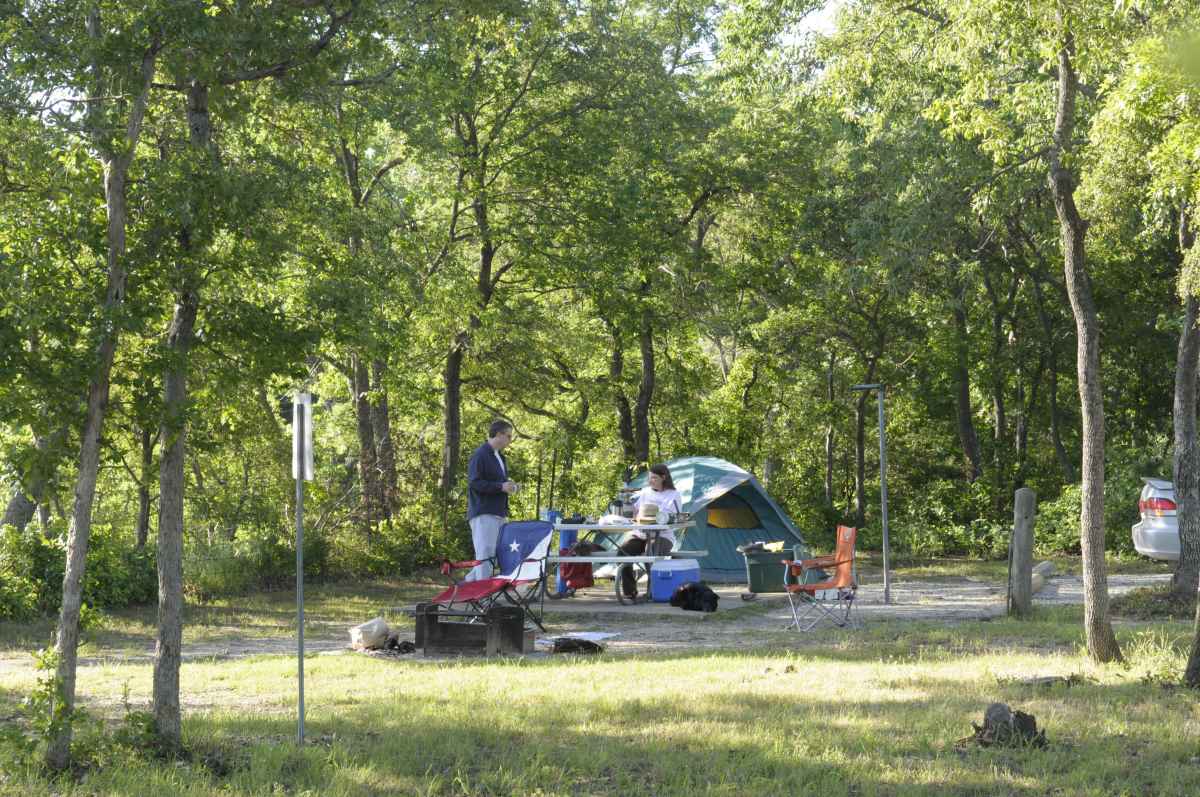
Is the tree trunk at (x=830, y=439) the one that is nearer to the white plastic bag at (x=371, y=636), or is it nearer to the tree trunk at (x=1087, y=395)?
the white plastic bag at (x=371, y=636)

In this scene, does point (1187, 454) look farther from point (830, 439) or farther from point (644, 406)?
point (830, 439)

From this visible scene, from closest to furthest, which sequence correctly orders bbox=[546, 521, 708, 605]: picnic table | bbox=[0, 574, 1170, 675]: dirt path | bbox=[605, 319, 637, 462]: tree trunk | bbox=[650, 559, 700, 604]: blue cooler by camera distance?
bbox=[0, 574, 1170, 675]: dirt path < bbox=[546, 521, 708, 605]: picnic table < bbox=[650, 559, 700, 604]: blue cooler < bbox=[605, 319, 637, 462]: tree trunk

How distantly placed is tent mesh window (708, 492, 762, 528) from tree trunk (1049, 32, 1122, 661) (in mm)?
8936

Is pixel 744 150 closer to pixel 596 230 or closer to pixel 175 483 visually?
pixel 596 230

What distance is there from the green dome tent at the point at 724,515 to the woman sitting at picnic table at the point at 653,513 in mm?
2748

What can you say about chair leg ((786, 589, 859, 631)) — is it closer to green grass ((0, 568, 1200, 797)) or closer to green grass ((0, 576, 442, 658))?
green grass ((0, 568, 1200, 797))

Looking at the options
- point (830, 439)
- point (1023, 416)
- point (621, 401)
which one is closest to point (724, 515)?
point (621, 401)

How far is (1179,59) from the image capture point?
3.55 meters

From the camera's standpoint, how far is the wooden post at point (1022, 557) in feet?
35.9

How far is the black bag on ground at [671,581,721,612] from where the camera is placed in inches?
489

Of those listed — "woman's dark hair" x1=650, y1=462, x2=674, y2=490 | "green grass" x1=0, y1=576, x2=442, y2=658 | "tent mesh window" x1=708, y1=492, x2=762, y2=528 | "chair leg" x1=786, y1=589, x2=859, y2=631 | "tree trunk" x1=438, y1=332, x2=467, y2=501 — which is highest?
"tree trunk" x1=438, y1=332, x2=467, y2=501

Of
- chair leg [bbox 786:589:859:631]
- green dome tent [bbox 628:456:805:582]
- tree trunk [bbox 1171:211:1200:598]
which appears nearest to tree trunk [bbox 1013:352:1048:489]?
green dome tent [bbox 628:456:805:582]

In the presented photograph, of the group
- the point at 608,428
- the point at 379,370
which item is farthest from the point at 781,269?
the point at 379,370

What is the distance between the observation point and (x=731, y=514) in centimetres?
1719
